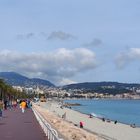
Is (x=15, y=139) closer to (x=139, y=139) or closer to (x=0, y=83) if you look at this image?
(x=139, y=139)

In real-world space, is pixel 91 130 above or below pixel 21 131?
below

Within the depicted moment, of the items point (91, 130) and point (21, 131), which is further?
point (91, 130)

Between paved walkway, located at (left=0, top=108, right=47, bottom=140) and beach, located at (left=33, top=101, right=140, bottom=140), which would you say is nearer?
paved walkway, located at (left=0, top=108, right=47, bottom=140)

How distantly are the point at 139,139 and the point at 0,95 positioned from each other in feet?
230

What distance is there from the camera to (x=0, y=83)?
116812mm

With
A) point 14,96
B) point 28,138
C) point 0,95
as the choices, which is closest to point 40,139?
point 28,138

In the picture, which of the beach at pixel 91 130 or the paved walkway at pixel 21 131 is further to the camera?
the beach at pixel 91 130

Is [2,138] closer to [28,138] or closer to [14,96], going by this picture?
[28,138]

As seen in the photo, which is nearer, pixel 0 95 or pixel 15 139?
pixel 15 139

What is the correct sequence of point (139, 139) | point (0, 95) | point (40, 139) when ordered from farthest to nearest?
1. point (0, 95)
2. point (139, 139)
3. point (40, 139)

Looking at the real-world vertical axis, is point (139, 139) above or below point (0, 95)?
below

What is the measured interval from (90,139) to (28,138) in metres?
10.3

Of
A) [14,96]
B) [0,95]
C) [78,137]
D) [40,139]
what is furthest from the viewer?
[14,96]

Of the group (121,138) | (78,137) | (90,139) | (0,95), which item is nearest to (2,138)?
(78,137)
